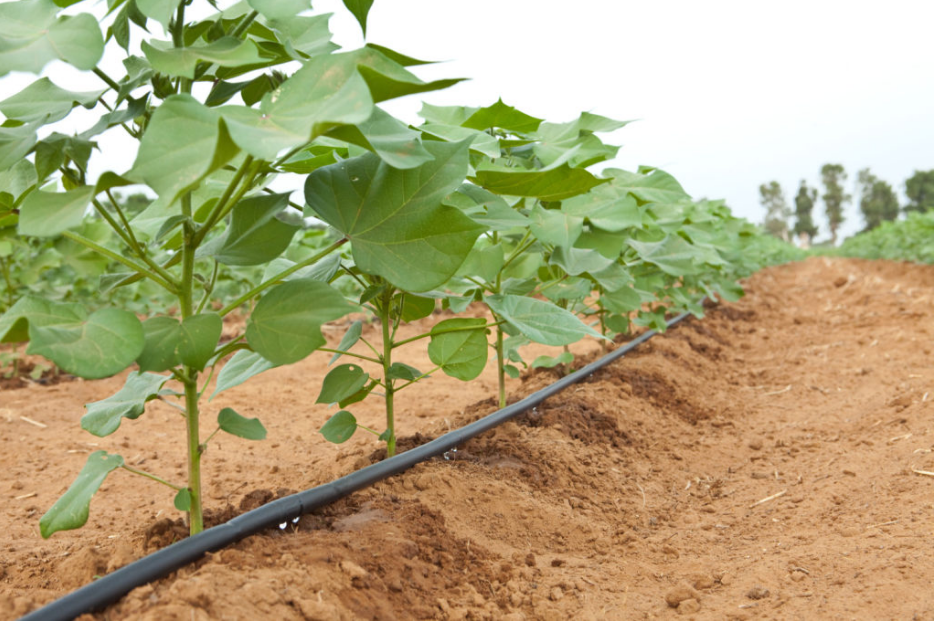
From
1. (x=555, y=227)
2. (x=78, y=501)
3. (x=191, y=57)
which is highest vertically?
(x=191, y=57)

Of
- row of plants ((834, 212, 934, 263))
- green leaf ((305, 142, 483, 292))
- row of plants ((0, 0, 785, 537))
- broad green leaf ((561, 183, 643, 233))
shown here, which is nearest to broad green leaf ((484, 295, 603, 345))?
row of plants ((0, 0, 785, 537))

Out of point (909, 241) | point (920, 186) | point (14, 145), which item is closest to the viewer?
point (14, 145)

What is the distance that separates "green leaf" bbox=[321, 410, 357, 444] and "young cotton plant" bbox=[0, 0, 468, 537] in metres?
0.24

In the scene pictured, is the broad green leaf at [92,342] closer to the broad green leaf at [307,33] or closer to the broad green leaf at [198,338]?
the broad green leaf at [198,338]

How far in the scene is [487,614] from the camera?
114cm

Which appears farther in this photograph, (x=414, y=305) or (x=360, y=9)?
(x=414, y=305)

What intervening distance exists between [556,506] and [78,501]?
1.08 meters

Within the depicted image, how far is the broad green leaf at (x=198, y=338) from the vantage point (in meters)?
0.94

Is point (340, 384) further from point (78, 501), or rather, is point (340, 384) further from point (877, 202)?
point (877, 202)

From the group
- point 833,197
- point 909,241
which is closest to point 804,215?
point 833,197

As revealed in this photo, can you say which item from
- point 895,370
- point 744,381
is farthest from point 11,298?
point 895,370

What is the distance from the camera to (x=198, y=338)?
3.10ft

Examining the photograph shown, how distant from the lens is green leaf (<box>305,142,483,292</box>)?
1.09m

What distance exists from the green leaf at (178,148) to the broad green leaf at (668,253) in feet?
6.52
